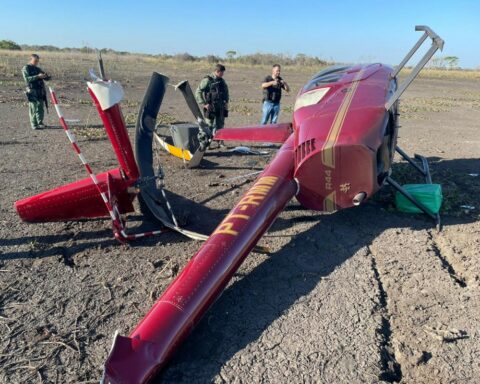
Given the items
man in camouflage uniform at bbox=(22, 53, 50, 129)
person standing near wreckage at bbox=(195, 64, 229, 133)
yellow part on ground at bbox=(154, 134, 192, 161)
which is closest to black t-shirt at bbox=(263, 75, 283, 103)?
person standing near wreckage at bbox=(195, 64, 229, 133)

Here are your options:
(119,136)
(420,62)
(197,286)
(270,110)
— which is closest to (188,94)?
(119,136)

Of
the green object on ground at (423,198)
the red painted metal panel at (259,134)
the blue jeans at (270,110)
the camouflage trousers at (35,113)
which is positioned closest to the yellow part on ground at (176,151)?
the red painted metal panel at (259,134)

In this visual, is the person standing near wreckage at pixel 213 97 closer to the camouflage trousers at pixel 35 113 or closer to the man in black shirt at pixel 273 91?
the man in black shirt at pixel 273 91

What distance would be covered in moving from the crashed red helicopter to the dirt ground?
1.22 ft

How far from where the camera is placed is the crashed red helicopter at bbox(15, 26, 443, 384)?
12.1ft

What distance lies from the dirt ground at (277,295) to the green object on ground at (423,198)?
16 cm

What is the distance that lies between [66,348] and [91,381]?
0.49 metres

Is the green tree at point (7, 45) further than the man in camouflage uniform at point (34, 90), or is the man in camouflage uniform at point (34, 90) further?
the green tree at point (7, 45)

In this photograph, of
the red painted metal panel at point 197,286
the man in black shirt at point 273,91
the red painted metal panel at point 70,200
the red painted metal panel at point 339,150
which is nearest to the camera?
the red painted metal panel at point 197,286

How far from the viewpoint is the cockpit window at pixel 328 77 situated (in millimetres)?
6566

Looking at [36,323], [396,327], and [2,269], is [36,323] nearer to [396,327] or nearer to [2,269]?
[2,269]

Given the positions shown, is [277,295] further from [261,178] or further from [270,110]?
[270,110]

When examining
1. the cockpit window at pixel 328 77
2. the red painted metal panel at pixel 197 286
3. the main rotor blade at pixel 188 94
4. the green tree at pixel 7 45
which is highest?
the cockpit window at pixel 328 77

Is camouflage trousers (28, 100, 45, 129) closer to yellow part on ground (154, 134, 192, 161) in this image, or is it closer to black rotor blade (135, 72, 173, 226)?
yellow part on ground (154, 134, 192, 161)
